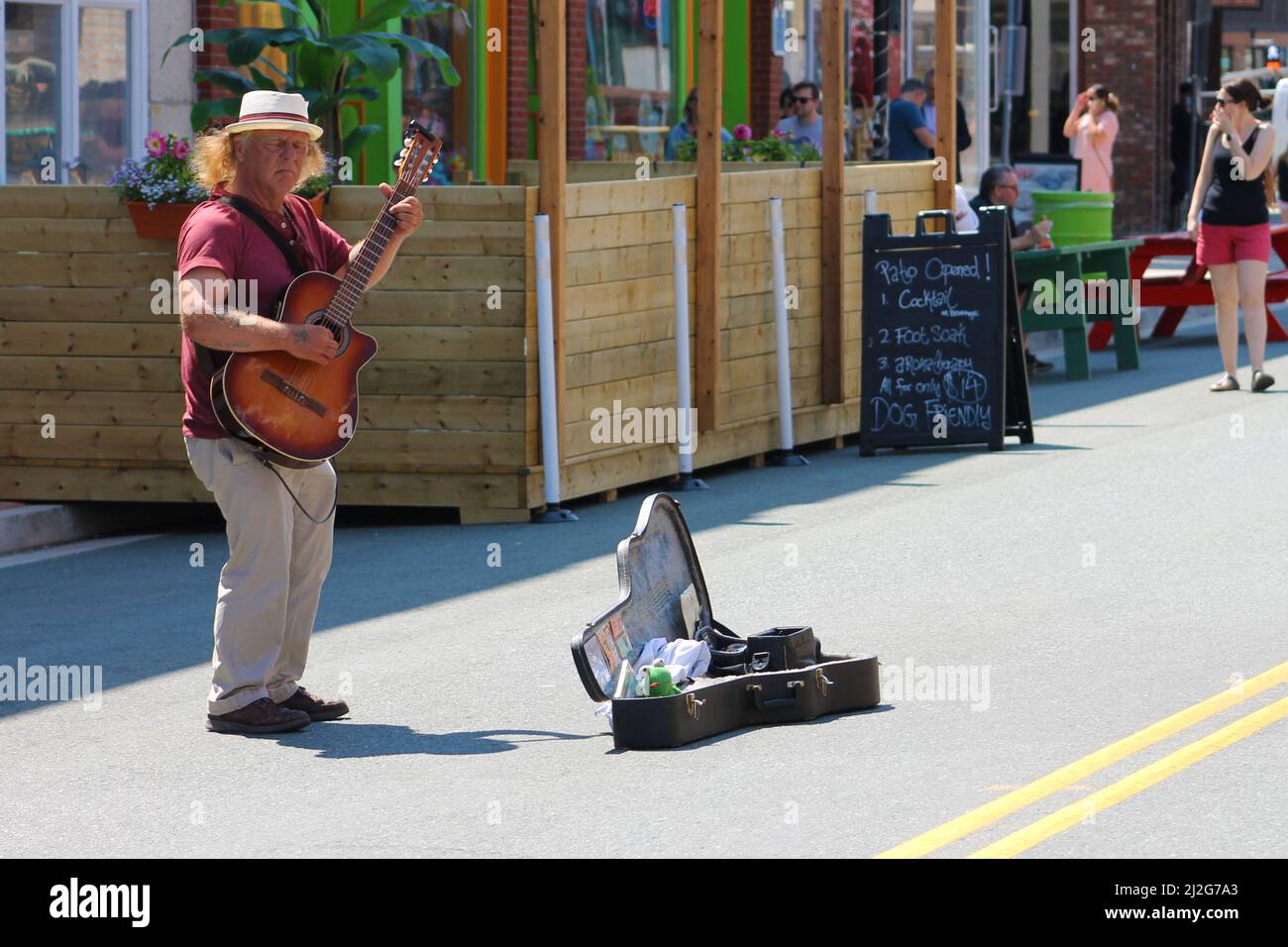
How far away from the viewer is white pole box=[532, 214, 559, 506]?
10.9 metres

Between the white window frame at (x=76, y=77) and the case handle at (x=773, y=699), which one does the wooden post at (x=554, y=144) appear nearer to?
the white window frame at (x=76, y=77)

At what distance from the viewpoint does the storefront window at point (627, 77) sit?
2005 cm

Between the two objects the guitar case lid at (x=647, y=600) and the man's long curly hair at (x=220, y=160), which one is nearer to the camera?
the guitar case lid at (x=647, y=600)

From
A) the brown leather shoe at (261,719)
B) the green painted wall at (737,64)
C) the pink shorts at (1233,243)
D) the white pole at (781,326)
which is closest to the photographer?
the brown leather shoe at (261,719)

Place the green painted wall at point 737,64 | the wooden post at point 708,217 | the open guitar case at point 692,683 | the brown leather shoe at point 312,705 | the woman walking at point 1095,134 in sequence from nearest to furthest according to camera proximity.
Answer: the open guitar case at point 692,683 < the brown leather shoe at point 312,705 < the wooden post at point 708,217 < the green painted wall at point 737,64 < the woman walking at point 1095,134

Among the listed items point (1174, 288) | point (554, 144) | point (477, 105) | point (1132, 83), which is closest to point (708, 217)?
point (554, 144)

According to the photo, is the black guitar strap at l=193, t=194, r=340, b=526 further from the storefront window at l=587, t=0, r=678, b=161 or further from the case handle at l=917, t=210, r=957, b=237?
the storefront window at l=587, t=0, r=678, b=161

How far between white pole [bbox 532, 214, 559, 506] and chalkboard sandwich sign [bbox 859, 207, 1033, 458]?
2.88 metres

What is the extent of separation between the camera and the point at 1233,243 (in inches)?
610

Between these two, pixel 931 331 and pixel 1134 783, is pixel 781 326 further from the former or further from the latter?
pixel 1134 783

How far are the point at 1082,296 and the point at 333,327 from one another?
35.1ft

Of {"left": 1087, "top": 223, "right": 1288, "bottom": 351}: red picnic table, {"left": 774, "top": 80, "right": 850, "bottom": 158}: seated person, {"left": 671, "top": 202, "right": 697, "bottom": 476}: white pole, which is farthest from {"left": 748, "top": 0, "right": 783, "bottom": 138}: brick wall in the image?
{"left": 671, "top": 202, "right": 697, "bottom": 476}: white pole

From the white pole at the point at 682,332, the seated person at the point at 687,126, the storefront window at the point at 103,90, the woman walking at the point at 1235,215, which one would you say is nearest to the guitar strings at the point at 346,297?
the white pole at the point at 682,332

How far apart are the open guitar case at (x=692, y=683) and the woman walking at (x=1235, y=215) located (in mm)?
8800
